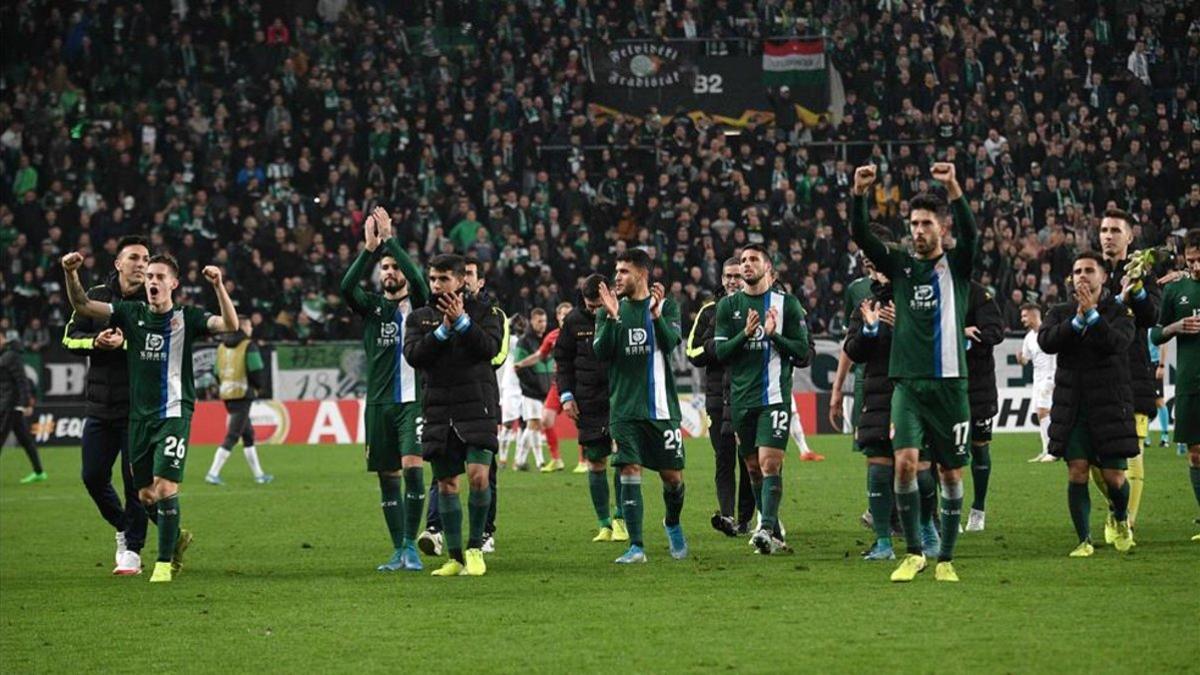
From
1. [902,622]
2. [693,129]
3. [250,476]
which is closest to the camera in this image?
[902,622]

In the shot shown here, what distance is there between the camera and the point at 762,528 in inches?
541

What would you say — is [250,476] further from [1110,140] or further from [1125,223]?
[1110,140]

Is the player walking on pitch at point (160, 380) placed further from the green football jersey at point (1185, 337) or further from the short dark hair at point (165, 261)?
the green football jersey at point (1185, 337)

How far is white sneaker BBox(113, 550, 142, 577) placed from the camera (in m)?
13.7

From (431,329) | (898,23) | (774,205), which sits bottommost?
(431,329)

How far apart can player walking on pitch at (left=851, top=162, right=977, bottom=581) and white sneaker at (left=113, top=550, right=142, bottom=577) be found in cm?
615

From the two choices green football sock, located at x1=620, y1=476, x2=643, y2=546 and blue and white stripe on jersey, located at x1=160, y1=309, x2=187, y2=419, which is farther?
green football sock, located at x1=620, y1=476, x2=643, y2=546

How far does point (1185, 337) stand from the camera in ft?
46.5

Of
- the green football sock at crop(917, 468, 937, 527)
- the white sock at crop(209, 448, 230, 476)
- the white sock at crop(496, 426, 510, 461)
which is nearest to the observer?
the green football sock at crop(917, 468, 937, 527)

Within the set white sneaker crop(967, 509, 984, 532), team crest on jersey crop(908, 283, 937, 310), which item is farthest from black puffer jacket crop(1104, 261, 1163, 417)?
team crest on jersey crop(908, 283, 937, 310)

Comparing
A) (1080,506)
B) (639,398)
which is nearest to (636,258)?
(639,398)

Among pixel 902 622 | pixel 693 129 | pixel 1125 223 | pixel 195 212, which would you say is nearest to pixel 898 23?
pixel 693 129

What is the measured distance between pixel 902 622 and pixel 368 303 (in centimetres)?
544

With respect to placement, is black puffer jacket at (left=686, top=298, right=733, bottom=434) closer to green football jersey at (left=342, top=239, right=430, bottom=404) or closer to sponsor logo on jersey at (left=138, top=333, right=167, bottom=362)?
green football jersey at (left=342, top=239, right=430, bottom=404)
